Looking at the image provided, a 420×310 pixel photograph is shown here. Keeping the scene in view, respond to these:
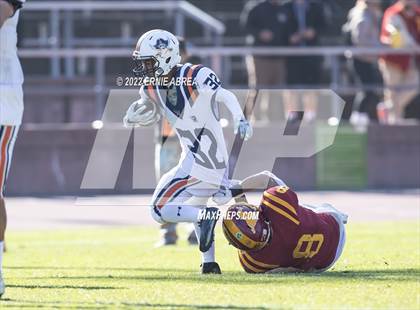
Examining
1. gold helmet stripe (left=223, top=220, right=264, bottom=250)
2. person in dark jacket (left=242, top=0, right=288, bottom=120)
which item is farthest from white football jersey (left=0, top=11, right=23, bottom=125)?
person in dark jacket (left=242, top=0, right=288, bottom=120)

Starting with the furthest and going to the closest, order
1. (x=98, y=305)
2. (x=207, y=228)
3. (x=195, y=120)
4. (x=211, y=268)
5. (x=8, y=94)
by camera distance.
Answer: (x=195, y=120) < (x=211, y=268) < (x=207, y=228) < (x=8, y=94) < (x=98, y=305)

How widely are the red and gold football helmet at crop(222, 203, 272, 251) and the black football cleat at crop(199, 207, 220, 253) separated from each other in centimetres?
19

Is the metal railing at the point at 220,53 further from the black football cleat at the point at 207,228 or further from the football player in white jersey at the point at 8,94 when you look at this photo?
the football player in white jersey at the point at 8,94

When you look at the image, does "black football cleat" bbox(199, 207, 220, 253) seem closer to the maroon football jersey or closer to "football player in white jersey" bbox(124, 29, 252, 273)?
"football player in white jersey" bbox(124, 29, 252, 273)

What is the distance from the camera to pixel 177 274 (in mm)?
9188

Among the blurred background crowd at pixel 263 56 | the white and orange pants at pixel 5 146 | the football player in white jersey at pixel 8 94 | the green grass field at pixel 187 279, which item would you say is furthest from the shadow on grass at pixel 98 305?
the blurred background crowd at pixel 263 56

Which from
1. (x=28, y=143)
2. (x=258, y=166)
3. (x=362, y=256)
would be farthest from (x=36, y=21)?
(x=362, y=256)

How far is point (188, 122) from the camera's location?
9.61 meters

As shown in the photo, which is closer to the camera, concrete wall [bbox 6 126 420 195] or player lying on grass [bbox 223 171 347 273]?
player lying on grass [bbox 223 171 347 273]

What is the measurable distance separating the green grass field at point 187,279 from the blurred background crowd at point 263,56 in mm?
6162

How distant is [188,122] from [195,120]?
57 millimetres

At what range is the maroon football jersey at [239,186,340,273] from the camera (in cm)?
875

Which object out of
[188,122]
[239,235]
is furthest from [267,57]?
[239,235]

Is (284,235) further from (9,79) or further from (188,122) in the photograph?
(9,79)
